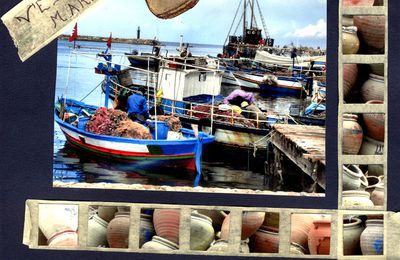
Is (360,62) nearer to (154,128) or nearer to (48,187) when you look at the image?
(154,128)

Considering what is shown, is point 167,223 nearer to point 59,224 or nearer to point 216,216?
point 216,216

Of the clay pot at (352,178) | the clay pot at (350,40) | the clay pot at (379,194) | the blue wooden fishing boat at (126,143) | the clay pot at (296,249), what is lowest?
the clay pot at (296,249)

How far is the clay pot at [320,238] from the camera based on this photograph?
9.73 m

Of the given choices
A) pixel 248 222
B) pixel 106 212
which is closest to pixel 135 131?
pixel 106 212

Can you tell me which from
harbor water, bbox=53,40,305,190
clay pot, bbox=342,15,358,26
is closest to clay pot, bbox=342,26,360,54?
clay pot, bbox=342,15,358,26

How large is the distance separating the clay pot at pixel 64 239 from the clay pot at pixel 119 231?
33 centimetres

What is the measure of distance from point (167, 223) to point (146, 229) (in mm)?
229

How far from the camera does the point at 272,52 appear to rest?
396 inches

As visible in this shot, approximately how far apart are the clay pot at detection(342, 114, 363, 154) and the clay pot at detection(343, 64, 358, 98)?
254mm

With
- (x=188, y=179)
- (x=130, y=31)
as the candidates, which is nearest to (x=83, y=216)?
(x=188, y=179)

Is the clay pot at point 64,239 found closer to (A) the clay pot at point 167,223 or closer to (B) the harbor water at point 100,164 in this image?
(B) the harbor water at point 100,164

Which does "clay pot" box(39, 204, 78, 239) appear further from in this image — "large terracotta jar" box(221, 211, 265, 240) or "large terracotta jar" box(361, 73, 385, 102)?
"large terracotta jar" box(361, 73, 385, 102)

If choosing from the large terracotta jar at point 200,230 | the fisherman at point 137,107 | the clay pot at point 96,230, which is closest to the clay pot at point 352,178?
the large terracotta jar at point 200,230

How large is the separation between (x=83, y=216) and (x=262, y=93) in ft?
7.00
